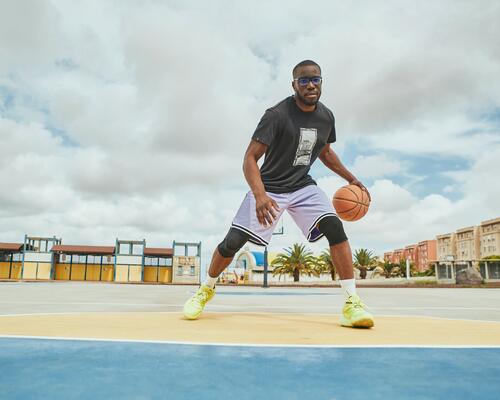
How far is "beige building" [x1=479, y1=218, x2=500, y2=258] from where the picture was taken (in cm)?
8375

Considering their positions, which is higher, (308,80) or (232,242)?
(308,80)

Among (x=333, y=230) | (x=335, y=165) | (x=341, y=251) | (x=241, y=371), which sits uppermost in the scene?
(x=335, y=165)

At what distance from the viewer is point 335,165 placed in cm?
496

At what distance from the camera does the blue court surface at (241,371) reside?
1.56 meters

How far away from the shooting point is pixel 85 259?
152ft

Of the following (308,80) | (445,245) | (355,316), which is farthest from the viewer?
Answer: (445,245)

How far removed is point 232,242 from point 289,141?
1.11 meters

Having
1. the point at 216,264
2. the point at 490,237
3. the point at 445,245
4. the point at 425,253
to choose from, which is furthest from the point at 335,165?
the point at 425,253

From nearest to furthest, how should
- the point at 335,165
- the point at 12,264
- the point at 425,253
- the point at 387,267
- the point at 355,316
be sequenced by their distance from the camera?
the point at 355,316
the point at 335,165
the point at 12,264
the point at 387,267
the point at 425,253

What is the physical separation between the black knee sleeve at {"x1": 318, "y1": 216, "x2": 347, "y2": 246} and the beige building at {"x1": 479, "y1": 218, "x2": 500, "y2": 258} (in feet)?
301

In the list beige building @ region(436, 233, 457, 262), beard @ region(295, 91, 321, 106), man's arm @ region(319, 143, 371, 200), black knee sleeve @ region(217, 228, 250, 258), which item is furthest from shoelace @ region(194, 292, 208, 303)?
beige building @ region(436, 233, 457, 262)

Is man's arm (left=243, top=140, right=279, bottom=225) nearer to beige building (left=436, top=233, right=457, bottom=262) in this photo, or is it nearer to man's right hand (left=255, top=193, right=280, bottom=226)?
man's right hand (left=255, top=193, right=280, bottom=226)

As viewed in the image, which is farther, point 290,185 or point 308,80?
point 290,185

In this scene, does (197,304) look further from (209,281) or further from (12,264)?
(12,264)
